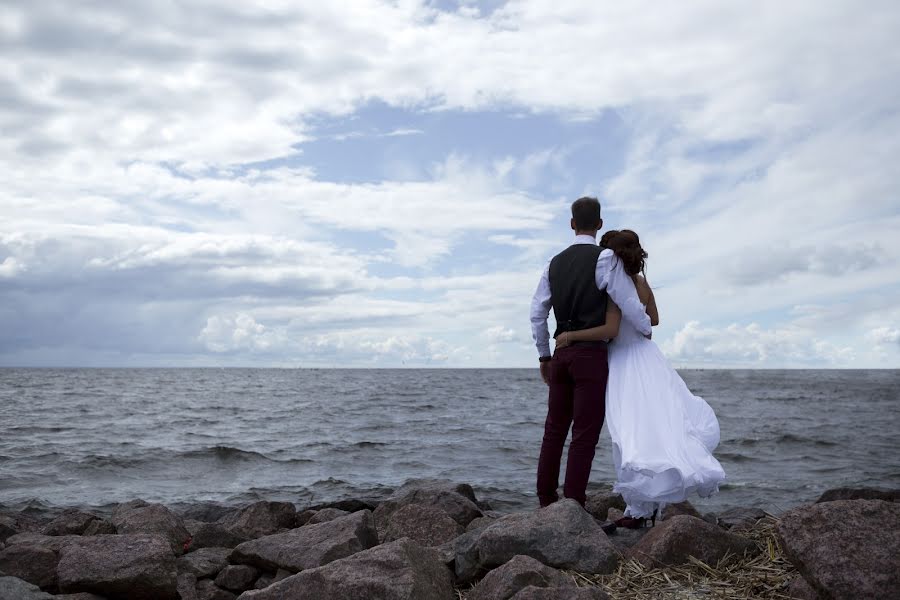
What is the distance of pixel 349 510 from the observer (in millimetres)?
8891

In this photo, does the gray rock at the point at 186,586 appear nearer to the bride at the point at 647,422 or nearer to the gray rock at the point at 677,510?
the bride at the point at 647,422

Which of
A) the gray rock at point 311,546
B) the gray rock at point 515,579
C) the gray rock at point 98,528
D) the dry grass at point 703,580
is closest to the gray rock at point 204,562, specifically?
the gray rock at point 311,546

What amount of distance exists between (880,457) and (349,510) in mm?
Result: 11133

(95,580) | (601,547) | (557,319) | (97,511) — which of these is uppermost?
(557,319)

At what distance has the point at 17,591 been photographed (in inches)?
154

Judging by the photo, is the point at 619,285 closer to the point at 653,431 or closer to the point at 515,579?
the point at 653,431

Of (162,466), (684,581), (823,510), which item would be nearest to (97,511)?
(162,466)

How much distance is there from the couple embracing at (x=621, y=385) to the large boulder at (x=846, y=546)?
1095 mm

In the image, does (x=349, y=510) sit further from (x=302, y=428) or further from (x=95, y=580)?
(x=302, y=428)

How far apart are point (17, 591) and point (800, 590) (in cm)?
400

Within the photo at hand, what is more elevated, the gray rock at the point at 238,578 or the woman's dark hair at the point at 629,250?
the woman's dark hair at the point at 629,250

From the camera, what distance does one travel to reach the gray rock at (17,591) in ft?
12.6

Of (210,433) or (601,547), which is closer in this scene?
(601,547)

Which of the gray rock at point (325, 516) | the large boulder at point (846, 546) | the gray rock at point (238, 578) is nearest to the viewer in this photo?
the large boulder at point (846, 546)
